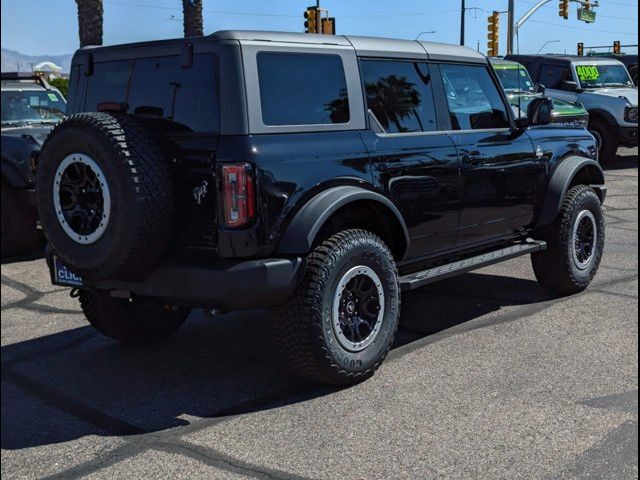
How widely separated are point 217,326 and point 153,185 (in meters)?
2.18

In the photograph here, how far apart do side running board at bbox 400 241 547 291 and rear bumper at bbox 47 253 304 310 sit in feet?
3.23

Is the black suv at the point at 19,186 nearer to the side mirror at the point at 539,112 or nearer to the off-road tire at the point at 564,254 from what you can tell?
the side mirror at the point at 539,112

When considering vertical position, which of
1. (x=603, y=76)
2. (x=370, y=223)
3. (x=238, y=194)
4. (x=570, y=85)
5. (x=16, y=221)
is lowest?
(x=16, y=221)

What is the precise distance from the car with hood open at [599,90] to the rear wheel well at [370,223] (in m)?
11.7

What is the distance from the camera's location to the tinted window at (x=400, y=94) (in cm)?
472

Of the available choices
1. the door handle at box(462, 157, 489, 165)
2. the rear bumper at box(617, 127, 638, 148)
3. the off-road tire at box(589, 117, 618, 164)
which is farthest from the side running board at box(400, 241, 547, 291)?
the off-road tire at box(589, 117, 618, 164)

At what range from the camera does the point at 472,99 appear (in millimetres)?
5562

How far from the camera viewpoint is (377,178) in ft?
14.7

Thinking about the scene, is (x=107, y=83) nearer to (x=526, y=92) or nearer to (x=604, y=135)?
(x=526, y=92)

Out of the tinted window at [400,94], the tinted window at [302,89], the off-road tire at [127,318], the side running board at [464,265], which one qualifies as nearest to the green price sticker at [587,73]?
the side running board at [464,265]

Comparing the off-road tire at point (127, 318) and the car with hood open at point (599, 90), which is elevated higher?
the car with hood open at point (599, 90)

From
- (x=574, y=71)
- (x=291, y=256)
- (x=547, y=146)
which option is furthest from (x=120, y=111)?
(x=574, y=71)

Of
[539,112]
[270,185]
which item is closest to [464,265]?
[539,112]

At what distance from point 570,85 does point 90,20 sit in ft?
48.7
